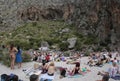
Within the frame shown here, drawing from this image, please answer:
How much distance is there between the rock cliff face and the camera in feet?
138

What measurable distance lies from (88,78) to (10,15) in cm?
4513

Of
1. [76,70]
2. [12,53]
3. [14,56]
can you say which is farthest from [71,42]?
[76,70]

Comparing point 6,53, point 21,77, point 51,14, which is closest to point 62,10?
point 51,14

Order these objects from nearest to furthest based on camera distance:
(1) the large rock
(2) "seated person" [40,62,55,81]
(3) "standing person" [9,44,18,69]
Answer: (2) "seated person" [40,62,55,81] → (3) "standing person" [9,44,18,69] → (1) the large rock

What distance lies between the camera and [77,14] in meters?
53.3

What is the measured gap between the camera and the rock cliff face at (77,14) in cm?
4209

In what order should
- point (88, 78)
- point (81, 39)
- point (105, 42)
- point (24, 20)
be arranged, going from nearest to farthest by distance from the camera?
point (88, 78), point (105, 42), point (81, 39), point (24, 20)

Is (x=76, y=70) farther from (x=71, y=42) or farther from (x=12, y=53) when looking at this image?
(x=71, y=42)

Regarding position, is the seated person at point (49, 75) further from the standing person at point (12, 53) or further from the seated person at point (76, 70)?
the standing person at point (12, 53)

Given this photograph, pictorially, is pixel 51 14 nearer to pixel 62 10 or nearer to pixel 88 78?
pixel 62 10

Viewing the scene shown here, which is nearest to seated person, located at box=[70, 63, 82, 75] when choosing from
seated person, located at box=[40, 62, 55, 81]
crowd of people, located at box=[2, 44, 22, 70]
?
seated person, located at box=[40, 62, 55, 81]

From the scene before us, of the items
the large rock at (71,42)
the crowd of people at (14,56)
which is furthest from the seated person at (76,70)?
the large rock at (71,42)

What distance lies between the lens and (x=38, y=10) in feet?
195

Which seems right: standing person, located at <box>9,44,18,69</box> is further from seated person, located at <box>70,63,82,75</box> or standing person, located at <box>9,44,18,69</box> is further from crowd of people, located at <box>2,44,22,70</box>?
seated person, located at <box>70,63,82,75</box>
